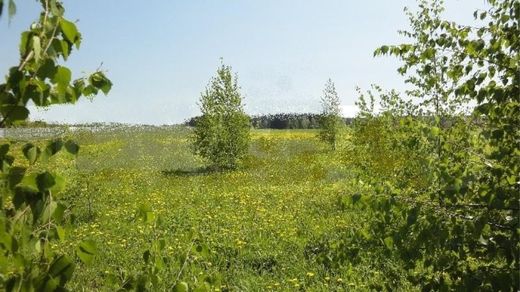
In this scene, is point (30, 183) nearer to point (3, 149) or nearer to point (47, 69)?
point (3, 149)

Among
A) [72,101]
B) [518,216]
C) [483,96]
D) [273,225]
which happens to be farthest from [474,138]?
[273,225]

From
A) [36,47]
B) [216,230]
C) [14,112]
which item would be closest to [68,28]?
[36,47]

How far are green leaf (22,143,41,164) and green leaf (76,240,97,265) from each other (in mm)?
336

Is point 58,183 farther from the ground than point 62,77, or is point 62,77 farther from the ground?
point 62,77

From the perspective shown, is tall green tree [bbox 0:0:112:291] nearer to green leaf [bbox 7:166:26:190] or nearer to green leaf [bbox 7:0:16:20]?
green leaf [bbox 7:166:26:190]

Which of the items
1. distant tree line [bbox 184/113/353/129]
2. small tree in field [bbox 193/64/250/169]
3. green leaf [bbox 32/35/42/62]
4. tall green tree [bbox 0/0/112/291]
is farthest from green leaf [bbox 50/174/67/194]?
distant tree line [bbox 184/113/353/129]

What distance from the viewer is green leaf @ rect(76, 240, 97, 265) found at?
1.63 metres

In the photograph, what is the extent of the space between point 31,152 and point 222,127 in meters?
25.2

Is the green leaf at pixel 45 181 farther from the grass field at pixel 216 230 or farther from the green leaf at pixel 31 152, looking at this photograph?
the grass field at pixel 216 230

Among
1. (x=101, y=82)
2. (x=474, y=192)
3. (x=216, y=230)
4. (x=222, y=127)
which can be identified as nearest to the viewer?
(x=101, y=82)

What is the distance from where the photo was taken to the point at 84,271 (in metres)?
8.18

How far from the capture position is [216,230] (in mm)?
10641

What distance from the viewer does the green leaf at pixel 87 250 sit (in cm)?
163

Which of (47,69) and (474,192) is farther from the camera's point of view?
(474,192)
